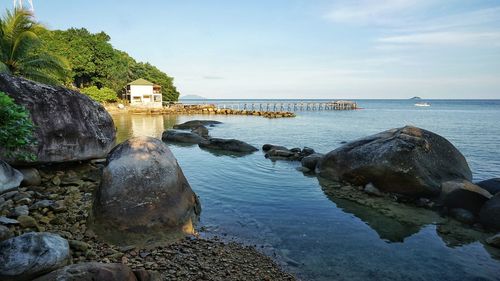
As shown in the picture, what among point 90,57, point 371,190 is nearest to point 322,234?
point 371,190

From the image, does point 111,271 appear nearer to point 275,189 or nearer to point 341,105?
point 275,189

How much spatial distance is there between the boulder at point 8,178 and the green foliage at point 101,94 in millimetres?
48125

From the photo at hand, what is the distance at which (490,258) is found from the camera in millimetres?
7332

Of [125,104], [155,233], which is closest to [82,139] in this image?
[155,233]

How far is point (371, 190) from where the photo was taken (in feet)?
38.8

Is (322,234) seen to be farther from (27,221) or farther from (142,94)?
(142,94)

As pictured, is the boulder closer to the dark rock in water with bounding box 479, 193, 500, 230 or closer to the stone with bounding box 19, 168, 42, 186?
the stone with bounding box 19, 168, 42, 186

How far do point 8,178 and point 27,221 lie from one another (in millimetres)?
1997

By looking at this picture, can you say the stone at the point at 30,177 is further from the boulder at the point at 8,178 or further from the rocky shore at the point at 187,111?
the rocky shore at the point at 187,111

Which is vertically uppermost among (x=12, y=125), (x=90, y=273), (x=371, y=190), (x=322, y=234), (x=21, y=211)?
(x=12, y=125)

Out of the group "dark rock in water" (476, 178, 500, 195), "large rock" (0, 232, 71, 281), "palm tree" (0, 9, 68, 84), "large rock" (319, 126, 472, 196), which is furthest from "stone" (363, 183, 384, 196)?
"palm tree" (0, 9, 68, 84)

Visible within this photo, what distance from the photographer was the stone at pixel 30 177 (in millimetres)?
8609

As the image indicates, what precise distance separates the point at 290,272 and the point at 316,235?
210 centimetres

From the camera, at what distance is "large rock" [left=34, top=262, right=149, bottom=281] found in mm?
4332
